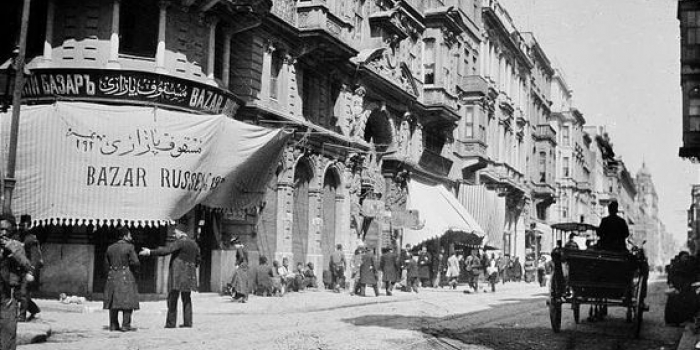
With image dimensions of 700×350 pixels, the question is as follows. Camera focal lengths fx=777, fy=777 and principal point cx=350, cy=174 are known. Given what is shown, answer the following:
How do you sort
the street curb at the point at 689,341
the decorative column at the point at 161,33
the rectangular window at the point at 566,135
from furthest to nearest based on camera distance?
the rectangular window at the point at 566,135
the decorative column at the point at 161,33
the street curb at the point at 689,341

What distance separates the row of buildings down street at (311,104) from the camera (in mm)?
19125

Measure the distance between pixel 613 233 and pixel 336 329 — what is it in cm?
553

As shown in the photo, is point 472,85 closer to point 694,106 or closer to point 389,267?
point 694,106

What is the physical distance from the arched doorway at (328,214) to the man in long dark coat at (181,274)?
1528 centimetres

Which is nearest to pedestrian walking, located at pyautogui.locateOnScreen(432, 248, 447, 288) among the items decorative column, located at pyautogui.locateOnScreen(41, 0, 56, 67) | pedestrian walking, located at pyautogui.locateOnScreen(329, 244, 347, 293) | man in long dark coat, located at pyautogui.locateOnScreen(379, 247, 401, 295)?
pedestrian walking, located at pyautogui.locateOnScreen(329, 244, 347, 293)

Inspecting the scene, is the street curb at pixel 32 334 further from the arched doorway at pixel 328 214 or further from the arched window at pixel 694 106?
the arched window at pixel 694 106

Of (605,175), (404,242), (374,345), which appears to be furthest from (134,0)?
(605,175)

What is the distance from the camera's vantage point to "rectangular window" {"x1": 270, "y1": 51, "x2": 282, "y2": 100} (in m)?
25.8

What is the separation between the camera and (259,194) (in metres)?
21.8

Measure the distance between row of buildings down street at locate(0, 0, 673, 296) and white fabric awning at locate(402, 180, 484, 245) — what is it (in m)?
0.09

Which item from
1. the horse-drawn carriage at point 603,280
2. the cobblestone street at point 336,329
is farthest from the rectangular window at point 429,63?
the horse-drawn carriage at point 603,280

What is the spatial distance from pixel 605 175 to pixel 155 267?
95455mm

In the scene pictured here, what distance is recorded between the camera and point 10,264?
914cm

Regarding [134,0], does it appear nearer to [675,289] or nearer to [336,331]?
[336,331]
